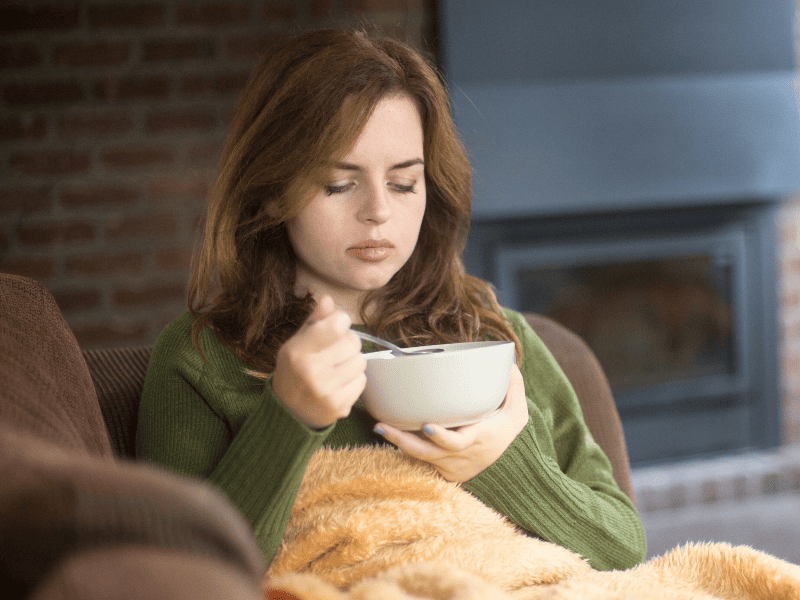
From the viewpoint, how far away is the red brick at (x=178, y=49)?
6.69 feet

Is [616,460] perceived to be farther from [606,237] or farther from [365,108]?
[606,237]

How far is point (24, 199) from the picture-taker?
2.01m

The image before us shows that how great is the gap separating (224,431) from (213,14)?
1631 millimetres

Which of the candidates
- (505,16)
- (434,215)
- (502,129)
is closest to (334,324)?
(434,215)

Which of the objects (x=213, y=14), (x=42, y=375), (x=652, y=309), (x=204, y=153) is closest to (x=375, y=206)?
(x=42, y=375)

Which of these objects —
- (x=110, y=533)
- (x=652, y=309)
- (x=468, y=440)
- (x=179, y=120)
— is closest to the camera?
(x=110, y=533)

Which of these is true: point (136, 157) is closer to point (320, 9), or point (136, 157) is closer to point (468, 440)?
point (320, 9)

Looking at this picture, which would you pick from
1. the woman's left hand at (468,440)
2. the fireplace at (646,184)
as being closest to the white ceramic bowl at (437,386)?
the woman's left hand at (468,440)

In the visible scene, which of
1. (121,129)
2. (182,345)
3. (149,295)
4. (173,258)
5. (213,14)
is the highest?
(213,14)

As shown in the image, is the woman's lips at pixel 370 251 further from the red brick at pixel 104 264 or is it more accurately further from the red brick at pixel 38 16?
the red brick at pixel 38 16

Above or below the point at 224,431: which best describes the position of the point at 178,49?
above

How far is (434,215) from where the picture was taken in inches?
41.1

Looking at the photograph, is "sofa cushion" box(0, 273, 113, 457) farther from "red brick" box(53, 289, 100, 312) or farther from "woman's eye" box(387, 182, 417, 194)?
"red brick" box(53, 289, 100, 312)

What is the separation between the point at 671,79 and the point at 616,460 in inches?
62.5
